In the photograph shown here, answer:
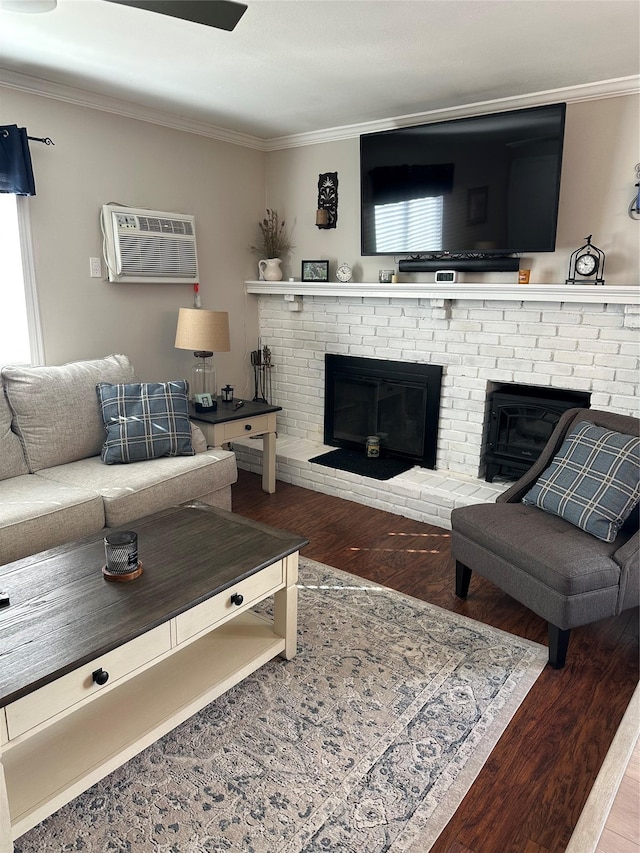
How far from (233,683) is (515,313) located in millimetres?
2563

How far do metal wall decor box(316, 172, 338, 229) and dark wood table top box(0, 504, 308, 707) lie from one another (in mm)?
2592

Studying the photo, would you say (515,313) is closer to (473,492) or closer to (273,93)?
(473,492)

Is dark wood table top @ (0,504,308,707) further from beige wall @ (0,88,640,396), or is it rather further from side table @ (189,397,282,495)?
beige wall @ (0,88,640,396)

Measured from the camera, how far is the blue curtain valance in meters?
2.98

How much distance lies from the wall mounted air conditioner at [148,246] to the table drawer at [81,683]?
255 centimetres

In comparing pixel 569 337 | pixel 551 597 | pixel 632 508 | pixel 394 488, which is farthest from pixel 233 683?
pixel 569 337

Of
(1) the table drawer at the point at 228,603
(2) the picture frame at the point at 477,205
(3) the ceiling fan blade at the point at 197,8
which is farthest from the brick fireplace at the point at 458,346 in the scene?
(3) the ceiling fan blade at the point at 197,8

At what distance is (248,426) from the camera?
3797 mm

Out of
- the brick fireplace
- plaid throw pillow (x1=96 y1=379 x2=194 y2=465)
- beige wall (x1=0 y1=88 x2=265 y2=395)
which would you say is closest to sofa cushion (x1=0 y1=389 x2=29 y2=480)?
plaid throw pillow (x1=96 y1=379 x2=194 y2=465)

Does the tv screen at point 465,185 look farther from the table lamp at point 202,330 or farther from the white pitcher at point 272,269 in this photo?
the table lamp at point 202,330

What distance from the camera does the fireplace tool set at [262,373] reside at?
186 inches

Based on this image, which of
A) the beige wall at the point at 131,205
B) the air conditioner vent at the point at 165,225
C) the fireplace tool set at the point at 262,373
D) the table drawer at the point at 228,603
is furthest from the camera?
the fireplace tool set at the point at 262,373

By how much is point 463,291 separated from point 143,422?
198cm

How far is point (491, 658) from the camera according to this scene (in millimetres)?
2336
